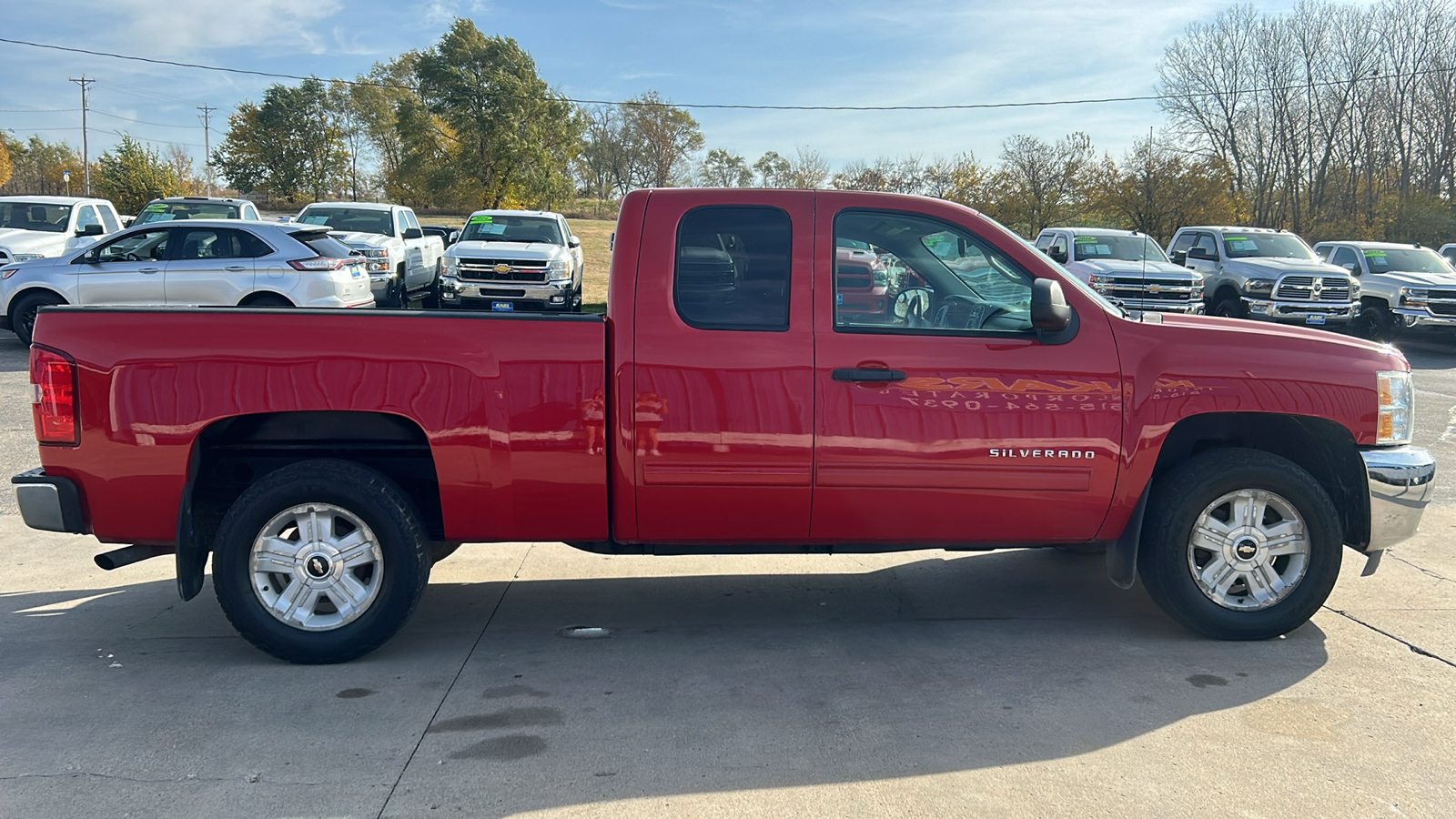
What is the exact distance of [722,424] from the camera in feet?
13.8

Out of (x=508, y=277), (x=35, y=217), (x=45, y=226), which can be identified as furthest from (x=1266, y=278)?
(x=35, y=217)

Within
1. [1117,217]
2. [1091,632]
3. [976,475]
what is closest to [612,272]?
[976,475]

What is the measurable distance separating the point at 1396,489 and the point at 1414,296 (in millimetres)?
16772

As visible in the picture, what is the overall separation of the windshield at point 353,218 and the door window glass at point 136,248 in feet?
16.8

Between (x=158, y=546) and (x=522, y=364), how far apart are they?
182 cm

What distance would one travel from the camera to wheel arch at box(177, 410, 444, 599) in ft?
14.4

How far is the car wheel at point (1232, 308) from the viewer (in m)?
19.1

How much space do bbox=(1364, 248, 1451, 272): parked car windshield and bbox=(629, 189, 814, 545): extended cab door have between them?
63.6 feet

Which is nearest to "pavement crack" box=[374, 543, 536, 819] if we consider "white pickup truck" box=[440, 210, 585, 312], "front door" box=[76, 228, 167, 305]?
"front door" box=[76, 228, 167, 305]

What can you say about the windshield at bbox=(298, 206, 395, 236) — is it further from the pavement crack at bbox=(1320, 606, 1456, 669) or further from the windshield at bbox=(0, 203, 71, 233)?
the pavement crack at bbox=(1320, 606, 1456, 669)

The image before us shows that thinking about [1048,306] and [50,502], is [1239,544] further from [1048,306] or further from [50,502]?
[50,502]

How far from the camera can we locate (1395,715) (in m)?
3.86

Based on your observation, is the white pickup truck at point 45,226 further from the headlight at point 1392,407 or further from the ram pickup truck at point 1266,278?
the ram pickup truck at point 1266,278

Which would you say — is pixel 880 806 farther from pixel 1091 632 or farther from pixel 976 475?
pixel 1091 632
